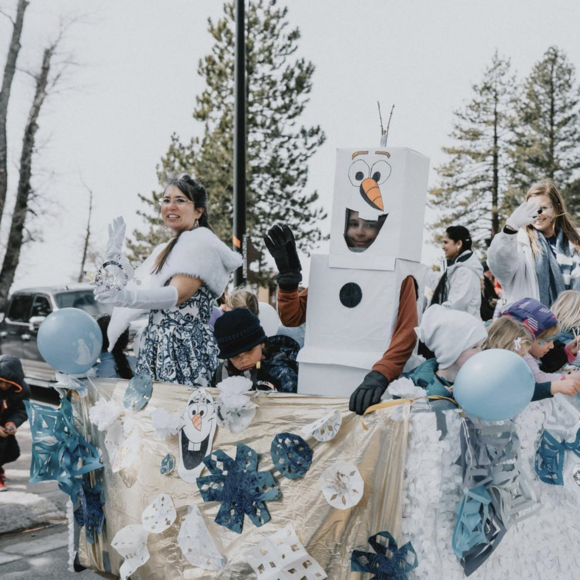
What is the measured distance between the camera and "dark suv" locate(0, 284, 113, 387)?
32.6 ft

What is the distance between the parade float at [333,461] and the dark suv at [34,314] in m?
6.64

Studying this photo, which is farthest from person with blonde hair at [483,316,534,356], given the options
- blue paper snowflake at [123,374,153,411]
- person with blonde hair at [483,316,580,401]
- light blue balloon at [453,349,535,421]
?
blue paper snowflake at [123,374,153,411]

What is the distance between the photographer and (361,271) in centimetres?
296

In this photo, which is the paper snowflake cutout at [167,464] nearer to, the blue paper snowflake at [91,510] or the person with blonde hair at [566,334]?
the blue paper snowflake at [91,510]

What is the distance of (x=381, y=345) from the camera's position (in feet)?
9.66

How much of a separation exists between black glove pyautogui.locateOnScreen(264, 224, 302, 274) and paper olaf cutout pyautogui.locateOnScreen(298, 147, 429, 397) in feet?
0.49

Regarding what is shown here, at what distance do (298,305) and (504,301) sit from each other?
162 centimetres

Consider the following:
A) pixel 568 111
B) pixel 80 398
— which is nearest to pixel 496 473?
pixel 80 398

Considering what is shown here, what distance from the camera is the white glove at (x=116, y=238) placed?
2.88 meters

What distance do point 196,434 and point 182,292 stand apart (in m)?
0.65

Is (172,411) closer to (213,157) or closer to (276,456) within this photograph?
(276,456)

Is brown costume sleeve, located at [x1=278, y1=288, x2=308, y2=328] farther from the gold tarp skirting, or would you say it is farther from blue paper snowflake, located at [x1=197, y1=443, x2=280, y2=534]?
blue paper snowflake, located at [x1=197, y1=443, x2=280, y2=534]

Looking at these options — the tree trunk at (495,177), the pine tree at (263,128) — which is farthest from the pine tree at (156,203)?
the tree trunk at (495,177)

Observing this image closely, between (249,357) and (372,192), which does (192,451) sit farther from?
(372,192)
